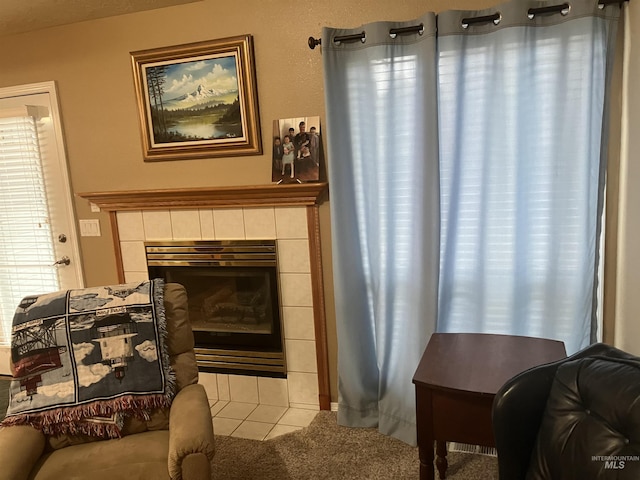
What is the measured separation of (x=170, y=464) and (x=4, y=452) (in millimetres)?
614

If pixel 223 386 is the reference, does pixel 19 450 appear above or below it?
above

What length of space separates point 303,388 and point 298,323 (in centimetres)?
40

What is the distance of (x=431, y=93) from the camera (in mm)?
2230

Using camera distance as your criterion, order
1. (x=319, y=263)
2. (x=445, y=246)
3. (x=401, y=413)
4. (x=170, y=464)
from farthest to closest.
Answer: (x=319, y=263) < (x=401, y=413) < (x=445, y=246) < (x=170, y=464)

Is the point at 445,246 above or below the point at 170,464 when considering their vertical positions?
above

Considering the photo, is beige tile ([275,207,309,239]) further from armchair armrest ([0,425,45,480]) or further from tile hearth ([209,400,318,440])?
armchair armrest ([0,425,45,480])

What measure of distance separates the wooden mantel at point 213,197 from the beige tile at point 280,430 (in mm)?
1222

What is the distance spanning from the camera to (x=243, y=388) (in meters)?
3.04

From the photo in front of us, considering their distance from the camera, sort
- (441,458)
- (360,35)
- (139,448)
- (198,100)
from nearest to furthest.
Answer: (139,448), (441,458), (360,35), (198,100)

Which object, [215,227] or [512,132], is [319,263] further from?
[512,132]

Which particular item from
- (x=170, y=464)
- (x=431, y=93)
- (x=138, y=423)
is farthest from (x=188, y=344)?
(x=431, y=93)

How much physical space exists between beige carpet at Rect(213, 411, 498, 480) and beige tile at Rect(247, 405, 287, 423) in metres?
0.23

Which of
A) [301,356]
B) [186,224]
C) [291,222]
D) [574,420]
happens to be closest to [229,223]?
[186,224]

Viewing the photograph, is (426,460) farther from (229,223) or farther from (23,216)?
(23,216)
